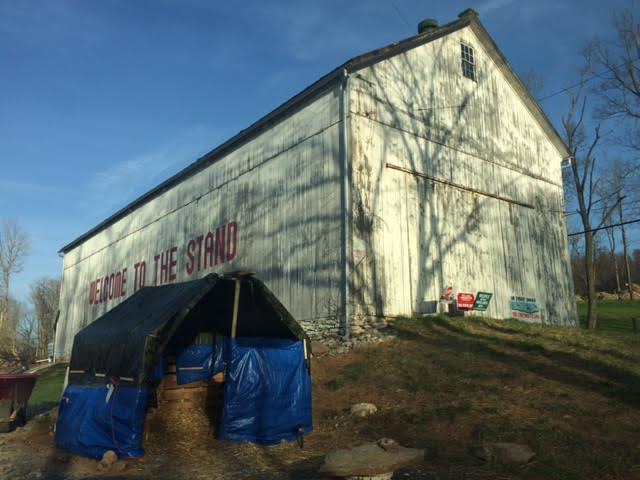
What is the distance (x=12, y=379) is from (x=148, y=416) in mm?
4018

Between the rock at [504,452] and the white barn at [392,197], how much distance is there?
6.93 m

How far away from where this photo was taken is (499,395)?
9469 millimetres

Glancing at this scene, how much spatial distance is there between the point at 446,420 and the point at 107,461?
17.7 ft

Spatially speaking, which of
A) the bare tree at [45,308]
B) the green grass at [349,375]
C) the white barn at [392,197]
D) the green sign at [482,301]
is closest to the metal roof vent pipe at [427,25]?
the white barn at [392,197]

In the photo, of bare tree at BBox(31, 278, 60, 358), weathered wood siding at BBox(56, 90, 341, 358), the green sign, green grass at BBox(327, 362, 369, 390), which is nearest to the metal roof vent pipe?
weathered wood siding at BBox(56, 90, 341, 358)

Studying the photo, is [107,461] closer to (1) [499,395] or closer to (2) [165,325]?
(2) [165,325]

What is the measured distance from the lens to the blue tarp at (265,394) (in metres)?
8.62

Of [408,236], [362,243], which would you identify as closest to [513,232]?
[408,236]

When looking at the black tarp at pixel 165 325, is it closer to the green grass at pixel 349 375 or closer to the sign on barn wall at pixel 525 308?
the green grass at pixel 349 375

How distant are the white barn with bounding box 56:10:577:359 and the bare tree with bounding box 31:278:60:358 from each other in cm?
4044

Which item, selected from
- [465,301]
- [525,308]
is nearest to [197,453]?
[465,301]

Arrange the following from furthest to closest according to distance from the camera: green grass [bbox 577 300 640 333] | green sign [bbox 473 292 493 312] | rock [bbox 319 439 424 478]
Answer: green grass [bbox 577 300 640 333]
green sign [bbox 473 292 493 312]
rock [bbox 319 439 424 478]

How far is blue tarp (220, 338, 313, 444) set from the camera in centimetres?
862

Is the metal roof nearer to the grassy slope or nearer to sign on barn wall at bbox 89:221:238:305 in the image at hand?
sign on barn wall at bbox 89:221:238:305
